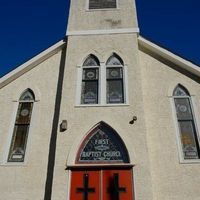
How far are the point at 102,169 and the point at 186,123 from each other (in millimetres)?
3419

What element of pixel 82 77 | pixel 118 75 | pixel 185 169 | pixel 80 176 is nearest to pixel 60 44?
pixel 82 77

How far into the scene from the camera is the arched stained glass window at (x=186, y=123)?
29.5 ft

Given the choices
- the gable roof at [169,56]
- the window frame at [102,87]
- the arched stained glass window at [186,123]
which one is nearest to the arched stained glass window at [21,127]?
the window frame at [102,87]

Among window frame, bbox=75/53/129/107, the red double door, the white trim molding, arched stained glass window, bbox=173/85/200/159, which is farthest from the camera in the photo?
the white trim molding

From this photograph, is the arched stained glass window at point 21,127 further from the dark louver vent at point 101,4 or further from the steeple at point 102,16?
the dark louver vent at point 101,4

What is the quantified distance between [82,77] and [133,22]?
11.0 ft

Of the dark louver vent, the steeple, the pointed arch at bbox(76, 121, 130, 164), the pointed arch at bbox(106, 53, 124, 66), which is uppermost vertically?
the dark louver vent

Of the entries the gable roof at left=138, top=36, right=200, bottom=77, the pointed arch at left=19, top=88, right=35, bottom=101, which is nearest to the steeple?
the gable roof at left=138, top=36, right=200, bottom=77

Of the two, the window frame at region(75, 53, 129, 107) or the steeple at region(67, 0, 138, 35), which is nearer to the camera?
the window frame at region(75, 53, 129, 107)

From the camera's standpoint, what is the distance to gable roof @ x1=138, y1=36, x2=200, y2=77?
10305mm

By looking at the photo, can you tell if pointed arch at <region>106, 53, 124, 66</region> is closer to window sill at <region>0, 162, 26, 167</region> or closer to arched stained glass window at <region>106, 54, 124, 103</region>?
arched stained glass window at <region>106, 54, 124, 103</region>

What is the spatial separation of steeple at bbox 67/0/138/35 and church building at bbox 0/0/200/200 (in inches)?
1.8

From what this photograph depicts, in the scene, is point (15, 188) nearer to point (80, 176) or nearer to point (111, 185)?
point (80, 176)

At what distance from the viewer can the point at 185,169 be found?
28.1 ft
